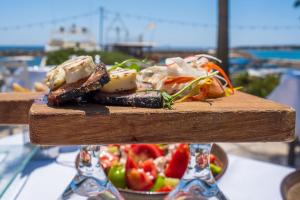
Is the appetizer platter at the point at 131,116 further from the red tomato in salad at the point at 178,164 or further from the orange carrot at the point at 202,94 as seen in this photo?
the red tomato in salad at the point at 178,164

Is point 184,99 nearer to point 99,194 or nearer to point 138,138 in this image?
point 138,138

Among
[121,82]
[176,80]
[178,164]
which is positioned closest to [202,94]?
[176,80]

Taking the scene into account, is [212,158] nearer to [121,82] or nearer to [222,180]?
[222,180]

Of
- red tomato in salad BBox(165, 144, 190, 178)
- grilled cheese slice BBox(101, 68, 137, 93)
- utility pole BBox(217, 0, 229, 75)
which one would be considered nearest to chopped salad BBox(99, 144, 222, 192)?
red tomato in salad BBox(165, 144, 190, 178)

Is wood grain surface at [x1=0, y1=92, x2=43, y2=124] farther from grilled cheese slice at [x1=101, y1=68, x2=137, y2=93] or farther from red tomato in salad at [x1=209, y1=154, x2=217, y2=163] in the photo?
red tomato in salad at [x1=209, y1=154, x2=217, y2=163]

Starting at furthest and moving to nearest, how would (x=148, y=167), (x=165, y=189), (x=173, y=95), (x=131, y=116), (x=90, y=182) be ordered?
(x=148, y=167) < (x=165, y=189) < (x=90, y=182) < (x=173, y=95) < (x=131, y=116)

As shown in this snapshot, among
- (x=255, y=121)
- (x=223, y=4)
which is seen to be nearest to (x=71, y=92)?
(x=255, y=121)
